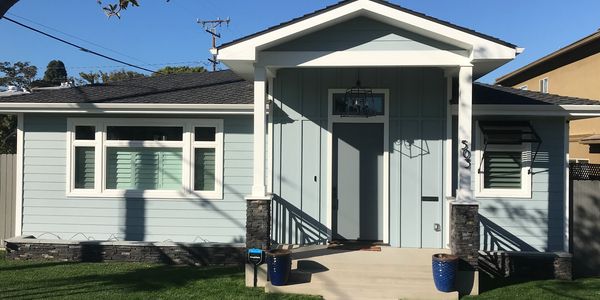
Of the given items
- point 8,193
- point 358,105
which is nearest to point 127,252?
point 8,193

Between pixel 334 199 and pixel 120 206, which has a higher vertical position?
pixel 334 199

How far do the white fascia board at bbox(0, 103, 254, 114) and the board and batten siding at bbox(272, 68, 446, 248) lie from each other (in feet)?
2.62

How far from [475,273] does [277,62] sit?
3.84 m

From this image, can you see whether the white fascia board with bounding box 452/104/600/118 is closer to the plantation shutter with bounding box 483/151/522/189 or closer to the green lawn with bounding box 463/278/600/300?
the plantation shutter with bounding box 483/151/522/189

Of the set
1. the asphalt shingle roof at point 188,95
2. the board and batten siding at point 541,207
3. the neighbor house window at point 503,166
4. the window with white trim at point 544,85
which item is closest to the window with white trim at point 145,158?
the asphalt shingle roof at point 188,95

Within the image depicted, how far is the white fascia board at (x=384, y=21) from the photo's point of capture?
6047 millimetres

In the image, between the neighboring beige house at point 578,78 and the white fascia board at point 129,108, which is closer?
the white fascia board at point 129,108

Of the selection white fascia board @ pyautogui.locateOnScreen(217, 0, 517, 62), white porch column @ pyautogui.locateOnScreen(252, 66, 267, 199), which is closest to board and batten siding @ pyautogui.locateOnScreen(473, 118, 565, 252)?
white fascia board @ pyautogui.locateOnScreen(217, 0, 517, 62)

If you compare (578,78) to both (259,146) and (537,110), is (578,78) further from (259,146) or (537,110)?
(259,146)

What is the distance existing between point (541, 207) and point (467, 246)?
6.95 feet

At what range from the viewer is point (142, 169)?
7.96 meters

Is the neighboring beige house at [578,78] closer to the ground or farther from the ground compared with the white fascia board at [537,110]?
farther from the ground

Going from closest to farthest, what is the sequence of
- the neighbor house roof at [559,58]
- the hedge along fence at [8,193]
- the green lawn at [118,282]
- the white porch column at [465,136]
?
the green lawn at [118,282] < the white porch column at [465,136] < the hedge along fence at [8,193] < the neighbor house roof at [559,58]

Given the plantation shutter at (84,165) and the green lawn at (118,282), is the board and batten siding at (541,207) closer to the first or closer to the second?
the green lawn at (118,282)
